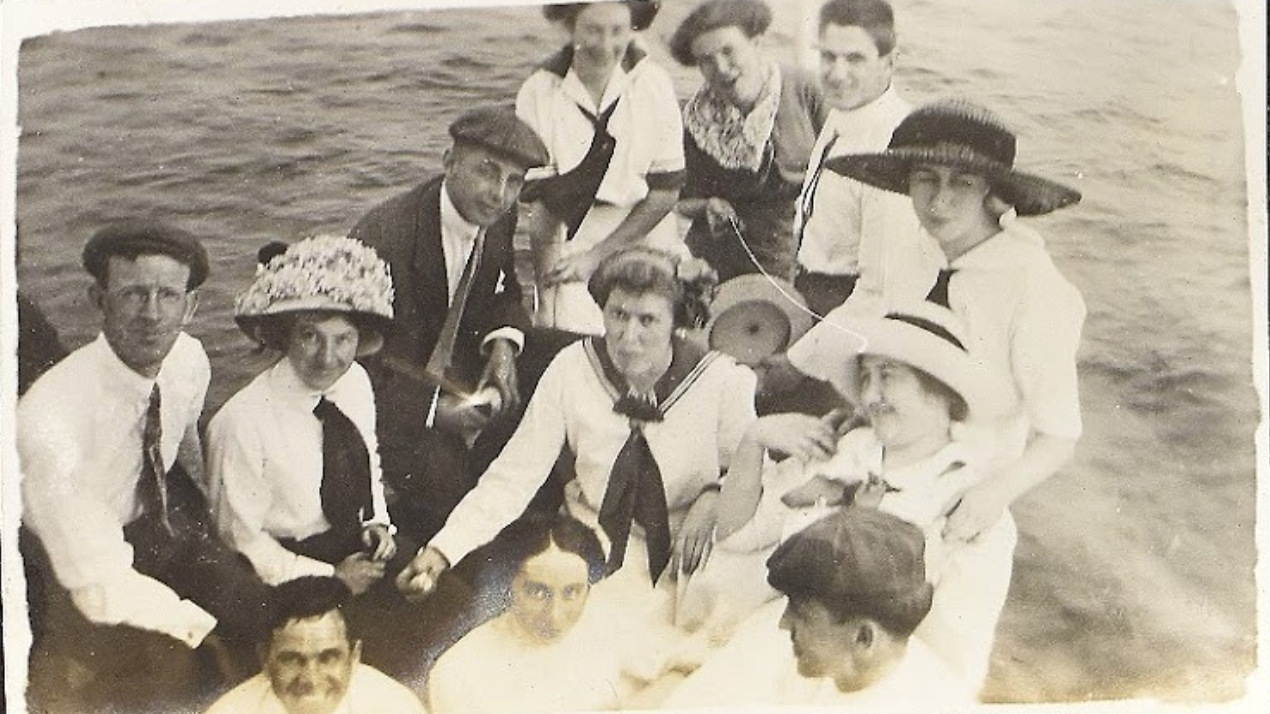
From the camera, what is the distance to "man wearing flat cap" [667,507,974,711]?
1.63m

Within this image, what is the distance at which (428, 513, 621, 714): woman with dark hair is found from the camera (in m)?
1.64

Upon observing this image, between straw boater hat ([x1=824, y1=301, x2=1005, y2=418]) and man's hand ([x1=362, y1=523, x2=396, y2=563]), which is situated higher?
straw boater hat ([x1=824, y1=301, x2=1005, y2=418])

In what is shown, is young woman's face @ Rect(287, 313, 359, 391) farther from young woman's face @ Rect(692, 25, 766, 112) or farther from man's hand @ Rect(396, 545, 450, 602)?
young woman's face @ Rect(692, 25, 766, 112)

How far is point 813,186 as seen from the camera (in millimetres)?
1674

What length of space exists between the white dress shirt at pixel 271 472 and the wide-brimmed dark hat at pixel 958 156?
0.72m

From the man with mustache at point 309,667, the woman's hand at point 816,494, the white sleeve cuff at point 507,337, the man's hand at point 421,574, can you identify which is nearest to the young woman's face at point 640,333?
the white sleeve cuff at point 507,337

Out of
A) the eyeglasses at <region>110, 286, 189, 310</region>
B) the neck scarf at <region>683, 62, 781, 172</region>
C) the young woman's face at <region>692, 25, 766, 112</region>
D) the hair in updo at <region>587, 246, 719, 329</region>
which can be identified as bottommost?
the hair in updo at <region>587, 246, 719, 329</region>

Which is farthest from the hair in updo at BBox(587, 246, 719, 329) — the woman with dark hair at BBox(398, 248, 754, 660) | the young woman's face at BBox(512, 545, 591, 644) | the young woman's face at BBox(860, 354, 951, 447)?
the young woman's face at BBox(512, 545, 591, 644)

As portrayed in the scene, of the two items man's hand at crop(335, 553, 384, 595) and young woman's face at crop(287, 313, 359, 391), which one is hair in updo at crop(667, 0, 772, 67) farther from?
man's hand at crop(335, 553, 384, 595)

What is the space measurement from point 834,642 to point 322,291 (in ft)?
2.49

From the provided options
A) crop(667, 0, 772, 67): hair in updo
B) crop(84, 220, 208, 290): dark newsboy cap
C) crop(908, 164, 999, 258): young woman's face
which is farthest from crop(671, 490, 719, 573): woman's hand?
crop(84, 220, 208, 290): dark newsboy cap

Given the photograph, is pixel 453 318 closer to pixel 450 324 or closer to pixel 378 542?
pixel 450 324

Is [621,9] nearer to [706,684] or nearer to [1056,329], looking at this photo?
[1056,329]

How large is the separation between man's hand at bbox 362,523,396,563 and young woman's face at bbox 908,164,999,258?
0.76m
